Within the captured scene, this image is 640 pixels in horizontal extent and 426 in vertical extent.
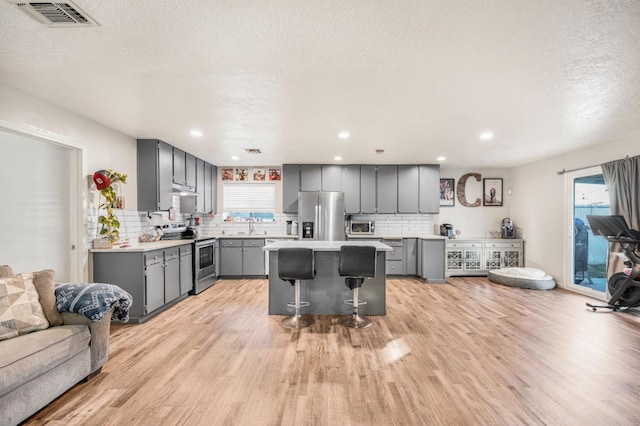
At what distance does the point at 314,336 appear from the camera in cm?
326

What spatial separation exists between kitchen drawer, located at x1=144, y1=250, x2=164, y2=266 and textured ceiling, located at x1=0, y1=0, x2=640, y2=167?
65.4 inches

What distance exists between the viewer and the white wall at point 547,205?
5133 mm

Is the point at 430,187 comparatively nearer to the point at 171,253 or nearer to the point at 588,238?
the point at 588,238

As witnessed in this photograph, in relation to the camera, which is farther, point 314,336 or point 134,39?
point 314,336

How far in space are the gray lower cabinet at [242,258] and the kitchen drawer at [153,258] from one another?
2154mm

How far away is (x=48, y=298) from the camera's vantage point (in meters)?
2.29

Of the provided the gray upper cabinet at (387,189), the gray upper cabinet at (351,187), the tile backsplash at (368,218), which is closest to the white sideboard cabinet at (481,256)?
the tile backsplash at (368,218)

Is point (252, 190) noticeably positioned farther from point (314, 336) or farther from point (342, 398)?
point (342, 398)

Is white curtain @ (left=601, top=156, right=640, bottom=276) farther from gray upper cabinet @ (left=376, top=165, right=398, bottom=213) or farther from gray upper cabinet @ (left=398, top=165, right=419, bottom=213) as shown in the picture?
gray upper cabinet @ (left=376, top=165, right=398, bottom=213)

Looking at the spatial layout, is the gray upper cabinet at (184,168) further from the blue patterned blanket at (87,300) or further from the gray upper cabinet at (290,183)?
the blue patterned blanket at (87,300)

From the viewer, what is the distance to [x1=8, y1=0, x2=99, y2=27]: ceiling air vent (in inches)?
65.1

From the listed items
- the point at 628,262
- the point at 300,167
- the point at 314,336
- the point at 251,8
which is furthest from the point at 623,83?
the point at 300,167

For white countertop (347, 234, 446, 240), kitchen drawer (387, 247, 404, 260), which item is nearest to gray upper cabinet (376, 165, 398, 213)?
white countertop (347, 234, 446, 240)

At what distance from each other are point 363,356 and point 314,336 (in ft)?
2.18
